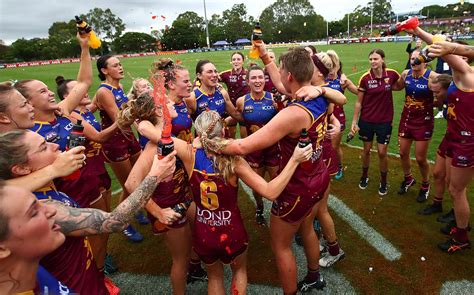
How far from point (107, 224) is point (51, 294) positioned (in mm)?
533

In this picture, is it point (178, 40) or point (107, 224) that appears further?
point (178, 40)

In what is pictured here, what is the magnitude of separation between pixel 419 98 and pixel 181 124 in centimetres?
441

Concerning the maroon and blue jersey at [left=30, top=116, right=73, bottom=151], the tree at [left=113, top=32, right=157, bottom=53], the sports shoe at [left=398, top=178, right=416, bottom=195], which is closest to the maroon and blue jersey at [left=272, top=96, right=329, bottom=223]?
the maroon and blue jersey at [left=30, top=116, right=73, bottom=151]

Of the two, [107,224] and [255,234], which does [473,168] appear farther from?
[107,224]

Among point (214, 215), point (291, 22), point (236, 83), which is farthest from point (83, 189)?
point (291, 22)

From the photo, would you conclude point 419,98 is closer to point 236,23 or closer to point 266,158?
point 266,158

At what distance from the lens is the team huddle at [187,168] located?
2084mm

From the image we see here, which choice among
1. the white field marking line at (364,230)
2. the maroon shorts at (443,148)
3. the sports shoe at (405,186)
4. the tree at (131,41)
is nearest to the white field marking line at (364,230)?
the white field marking line at (364,230)

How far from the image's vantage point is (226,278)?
410 centimetres

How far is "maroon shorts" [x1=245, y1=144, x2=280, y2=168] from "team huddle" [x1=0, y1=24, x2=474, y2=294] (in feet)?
0.08

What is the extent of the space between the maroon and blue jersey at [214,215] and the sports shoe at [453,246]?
3.18 metres

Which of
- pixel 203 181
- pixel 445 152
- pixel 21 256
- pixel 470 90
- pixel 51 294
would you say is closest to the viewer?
pixel 21 256

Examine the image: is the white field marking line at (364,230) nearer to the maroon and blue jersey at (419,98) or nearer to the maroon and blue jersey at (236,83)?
the maroon and blue jersey at (419,98)

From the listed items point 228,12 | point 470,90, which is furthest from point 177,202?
point 228,12
